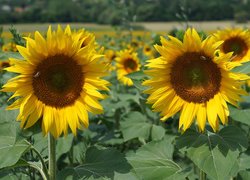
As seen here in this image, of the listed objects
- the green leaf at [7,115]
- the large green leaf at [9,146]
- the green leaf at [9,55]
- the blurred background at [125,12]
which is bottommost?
the blurred background at [125,12]

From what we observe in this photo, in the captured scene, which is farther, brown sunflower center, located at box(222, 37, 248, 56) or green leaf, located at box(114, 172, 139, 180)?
brown sunflower center, located at box(222, 37, 248, 56)

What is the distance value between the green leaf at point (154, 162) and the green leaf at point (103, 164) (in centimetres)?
10

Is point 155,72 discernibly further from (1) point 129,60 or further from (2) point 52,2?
(2) point 52,2

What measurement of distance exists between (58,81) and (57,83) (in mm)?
12

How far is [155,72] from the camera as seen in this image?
7.88 ft

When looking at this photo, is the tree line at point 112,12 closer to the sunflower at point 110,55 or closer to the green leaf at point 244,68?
the sunflower at point 110,55

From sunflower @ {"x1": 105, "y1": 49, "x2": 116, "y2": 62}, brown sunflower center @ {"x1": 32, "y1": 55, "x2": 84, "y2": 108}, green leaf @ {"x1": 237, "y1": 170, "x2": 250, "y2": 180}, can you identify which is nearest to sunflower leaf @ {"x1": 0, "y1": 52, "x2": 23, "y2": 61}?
brown sunflower center @ {"x1": 32, "y1": 55, "x2": 84, "y2": 108}

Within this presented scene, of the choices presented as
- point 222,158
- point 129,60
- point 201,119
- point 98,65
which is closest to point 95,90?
point 98,65

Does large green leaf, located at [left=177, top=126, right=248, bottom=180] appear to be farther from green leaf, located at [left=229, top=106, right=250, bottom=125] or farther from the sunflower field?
green leaf, located at [left=229, top=106, right=250, bottom=125]

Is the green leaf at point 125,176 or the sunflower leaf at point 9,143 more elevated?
the sunflower leaf at point 9,143

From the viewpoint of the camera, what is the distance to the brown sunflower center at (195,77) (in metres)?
2.42

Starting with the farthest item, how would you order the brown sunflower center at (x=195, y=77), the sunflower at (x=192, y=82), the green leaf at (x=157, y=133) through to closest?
the green leaf at (x=157, y=133) < the brown sunflower center at (x=195, y=77) < the sunflower at (x=192, y=82)

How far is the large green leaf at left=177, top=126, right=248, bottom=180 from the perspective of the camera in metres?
2.20

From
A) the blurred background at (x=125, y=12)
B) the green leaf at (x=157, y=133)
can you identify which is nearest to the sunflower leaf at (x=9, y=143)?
the green leaf at (x=157, y=133)
